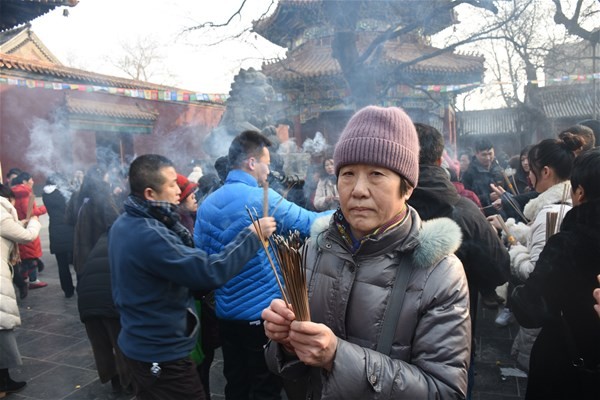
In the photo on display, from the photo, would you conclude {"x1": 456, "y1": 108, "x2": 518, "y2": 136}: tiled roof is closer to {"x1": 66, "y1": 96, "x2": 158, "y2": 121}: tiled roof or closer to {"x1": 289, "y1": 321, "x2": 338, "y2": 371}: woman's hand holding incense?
{"x1": 66, "y1": 96, "x2": 158, "y2": 121}: tiled roof

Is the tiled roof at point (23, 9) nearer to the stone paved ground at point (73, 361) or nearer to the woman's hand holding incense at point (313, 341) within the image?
the stone paved ground at point (73, 361)

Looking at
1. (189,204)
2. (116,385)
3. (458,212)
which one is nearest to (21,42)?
(189,204)

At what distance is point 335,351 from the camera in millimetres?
1119

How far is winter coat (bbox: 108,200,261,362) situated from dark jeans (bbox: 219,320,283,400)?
1.46ft

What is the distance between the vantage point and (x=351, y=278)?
1.30 meters

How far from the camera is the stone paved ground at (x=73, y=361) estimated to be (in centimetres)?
348

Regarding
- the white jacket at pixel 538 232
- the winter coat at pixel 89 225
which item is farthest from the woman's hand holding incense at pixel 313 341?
the winter coat at pixel 89 225

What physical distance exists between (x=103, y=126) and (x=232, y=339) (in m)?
15.8

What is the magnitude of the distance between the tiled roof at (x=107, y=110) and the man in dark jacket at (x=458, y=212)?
50.6ft

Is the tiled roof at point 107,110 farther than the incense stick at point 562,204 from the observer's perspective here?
Yes

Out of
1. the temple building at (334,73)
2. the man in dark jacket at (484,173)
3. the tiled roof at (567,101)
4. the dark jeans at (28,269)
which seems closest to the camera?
the man in dark jacket at (484,173)

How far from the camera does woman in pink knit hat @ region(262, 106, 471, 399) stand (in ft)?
3.70

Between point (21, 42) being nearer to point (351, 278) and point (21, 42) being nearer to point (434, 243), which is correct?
point (351, 278)

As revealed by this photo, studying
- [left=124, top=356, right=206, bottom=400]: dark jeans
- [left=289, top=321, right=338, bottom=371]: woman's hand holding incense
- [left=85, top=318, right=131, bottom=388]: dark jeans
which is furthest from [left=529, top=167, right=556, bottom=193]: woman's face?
[left=85, top=318, right=131, bottom=388]: dark jeans
